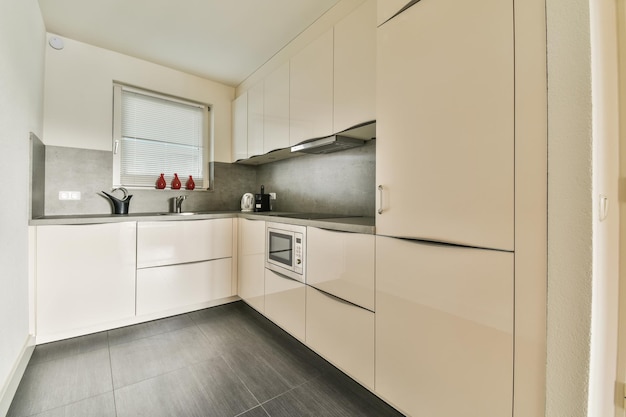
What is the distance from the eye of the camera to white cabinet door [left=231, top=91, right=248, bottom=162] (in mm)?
3131

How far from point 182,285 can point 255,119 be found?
5.95 ft

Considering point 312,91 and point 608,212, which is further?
point 312,91

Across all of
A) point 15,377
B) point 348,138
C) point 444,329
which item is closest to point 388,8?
point 348,138

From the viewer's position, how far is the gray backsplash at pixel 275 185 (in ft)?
7.32

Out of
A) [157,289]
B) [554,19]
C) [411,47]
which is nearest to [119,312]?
[157,289]

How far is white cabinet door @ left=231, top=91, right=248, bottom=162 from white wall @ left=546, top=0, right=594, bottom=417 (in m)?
2.74

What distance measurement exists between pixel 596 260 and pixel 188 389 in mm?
1965

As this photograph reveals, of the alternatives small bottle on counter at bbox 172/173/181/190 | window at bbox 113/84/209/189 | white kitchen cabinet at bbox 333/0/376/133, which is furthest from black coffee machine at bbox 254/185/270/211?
white kitchen cabinet at bbox 333/0/376/133

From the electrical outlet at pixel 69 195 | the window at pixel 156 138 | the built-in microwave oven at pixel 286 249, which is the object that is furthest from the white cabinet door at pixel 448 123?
the electrical outlet at pixel 69 195

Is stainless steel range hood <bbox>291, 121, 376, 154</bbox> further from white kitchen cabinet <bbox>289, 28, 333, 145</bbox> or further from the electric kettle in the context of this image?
the electric kettle

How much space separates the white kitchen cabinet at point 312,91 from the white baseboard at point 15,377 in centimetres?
226

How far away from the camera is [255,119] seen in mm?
2922

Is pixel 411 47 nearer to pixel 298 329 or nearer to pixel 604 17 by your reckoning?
pixel 604 17

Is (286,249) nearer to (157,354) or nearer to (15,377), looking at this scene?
(157,354)
